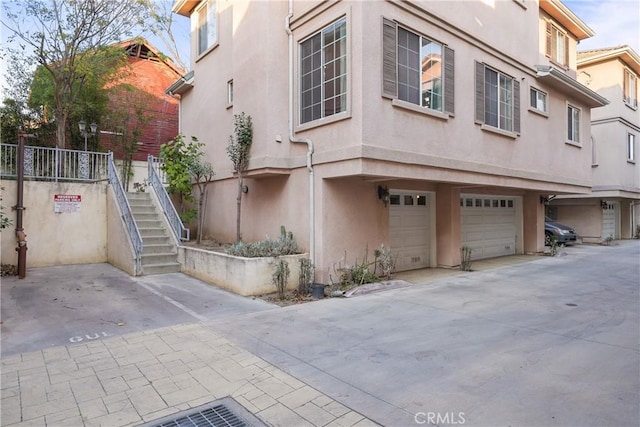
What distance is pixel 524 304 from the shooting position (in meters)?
7.04

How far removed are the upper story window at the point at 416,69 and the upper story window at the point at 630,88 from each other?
1710 centimetres

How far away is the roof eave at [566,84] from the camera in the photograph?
484 inches

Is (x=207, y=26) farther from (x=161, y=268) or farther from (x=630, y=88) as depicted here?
(x=630, y=88)

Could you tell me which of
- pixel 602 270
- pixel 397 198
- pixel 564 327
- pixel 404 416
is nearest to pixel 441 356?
pixel 404 416

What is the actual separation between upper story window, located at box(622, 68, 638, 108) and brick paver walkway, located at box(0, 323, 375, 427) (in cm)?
2428

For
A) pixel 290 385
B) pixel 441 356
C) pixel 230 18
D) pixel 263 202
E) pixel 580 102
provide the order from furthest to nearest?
pixel 580 102 → pixel 230 18 → pixel 263 202 → pixel 441 356 → pixel 290 385

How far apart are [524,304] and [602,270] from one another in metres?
5.84

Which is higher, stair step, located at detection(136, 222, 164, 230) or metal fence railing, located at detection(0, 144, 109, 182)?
metal fence railing, located at detection(0, 144, 109, 182)

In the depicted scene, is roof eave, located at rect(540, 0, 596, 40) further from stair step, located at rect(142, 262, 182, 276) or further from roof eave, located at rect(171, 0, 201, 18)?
stair step, located at rect(142, 262, 182, 276)

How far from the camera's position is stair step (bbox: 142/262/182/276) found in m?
9.50

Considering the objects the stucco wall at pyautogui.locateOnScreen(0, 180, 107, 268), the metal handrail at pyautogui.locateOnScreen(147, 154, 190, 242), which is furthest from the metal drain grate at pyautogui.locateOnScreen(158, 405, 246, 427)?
the stucco wall at pyautogui.locateOnScreen(0, 180, 107, 268)

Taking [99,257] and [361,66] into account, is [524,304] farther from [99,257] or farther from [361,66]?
[99,257]

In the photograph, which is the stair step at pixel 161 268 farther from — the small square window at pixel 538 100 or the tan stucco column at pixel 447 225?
the small square window at pixel 538 100

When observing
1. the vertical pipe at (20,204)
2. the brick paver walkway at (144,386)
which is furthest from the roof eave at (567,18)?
the vertical pipe at (20,204)
